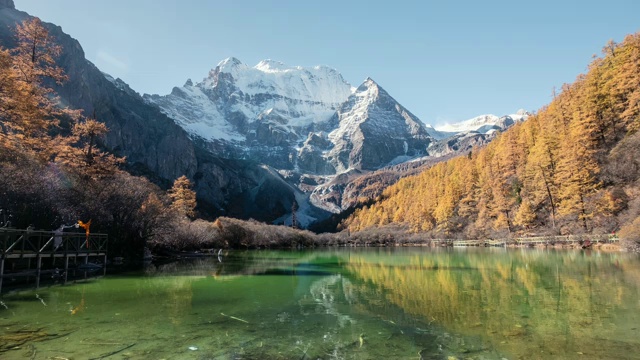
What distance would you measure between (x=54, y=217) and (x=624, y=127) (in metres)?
59.8

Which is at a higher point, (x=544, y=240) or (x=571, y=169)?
(x=571, y=169)

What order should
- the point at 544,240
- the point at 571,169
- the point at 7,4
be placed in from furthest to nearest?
the point at 7,4 → the point at 544,240 → the point at 571,169

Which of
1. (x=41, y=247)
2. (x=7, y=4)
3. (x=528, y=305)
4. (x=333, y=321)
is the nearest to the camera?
(x=333, y=321)

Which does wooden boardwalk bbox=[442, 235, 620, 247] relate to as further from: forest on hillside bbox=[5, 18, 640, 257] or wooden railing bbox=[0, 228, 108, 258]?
wooden railing bbox=[0, 228, 108, 258]

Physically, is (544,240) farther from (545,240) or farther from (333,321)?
(333,321)

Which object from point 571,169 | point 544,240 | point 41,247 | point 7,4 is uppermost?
point 7,4

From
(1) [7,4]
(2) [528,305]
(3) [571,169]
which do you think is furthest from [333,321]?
(1) [7,4]

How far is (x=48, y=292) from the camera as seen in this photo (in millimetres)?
14203

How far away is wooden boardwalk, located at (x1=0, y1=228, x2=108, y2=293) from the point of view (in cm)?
1653

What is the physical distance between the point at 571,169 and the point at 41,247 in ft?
167

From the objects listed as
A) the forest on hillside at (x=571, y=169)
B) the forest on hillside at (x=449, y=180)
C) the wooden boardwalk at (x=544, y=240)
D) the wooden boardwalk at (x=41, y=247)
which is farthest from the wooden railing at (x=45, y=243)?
the wooden boardwalk at (x=544, y=240)

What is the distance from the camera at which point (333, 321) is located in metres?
9.25

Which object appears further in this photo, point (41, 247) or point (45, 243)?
point (45, 243)

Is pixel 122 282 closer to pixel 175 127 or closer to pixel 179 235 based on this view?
pixel 179 235
